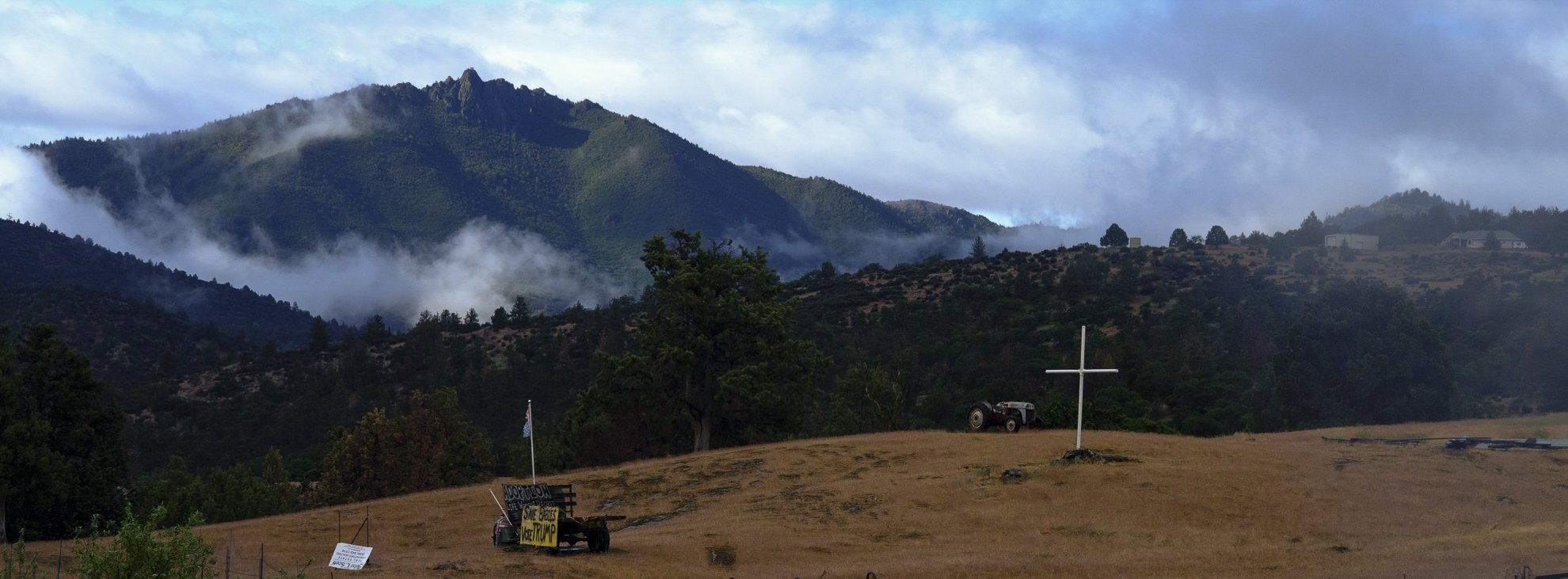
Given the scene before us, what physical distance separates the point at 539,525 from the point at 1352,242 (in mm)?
135971

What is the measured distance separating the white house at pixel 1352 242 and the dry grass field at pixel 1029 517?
10680 centimetres

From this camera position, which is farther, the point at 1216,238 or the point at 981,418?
the point at 1216,238

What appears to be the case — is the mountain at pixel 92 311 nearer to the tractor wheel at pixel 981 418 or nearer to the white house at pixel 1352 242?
the tractor wheel at pixel 981 418

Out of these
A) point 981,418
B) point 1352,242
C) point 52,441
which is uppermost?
point 1352,242

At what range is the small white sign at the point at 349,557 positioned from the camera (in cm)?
2378

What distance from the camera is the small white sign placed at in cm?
2378

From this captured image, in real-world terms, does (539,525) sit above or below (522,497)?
below

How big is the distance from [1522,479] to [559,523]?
80.7 feet

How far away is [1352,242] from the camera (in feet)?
472

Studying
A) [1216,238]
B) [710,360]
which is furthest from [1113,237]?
[710,360]

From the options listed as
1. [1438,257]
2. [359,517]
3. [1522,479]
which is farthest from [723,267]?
[1438,257]

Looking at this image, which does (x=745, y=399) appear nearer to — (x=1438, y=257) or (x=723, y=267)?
(x=723, y=267)

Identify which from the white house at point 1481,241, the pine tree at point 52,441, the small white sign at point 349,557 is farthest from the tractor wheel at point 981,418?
the white house at point 1481,241

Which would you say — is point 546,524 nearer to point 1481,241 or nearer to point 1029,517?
point 1029,517
